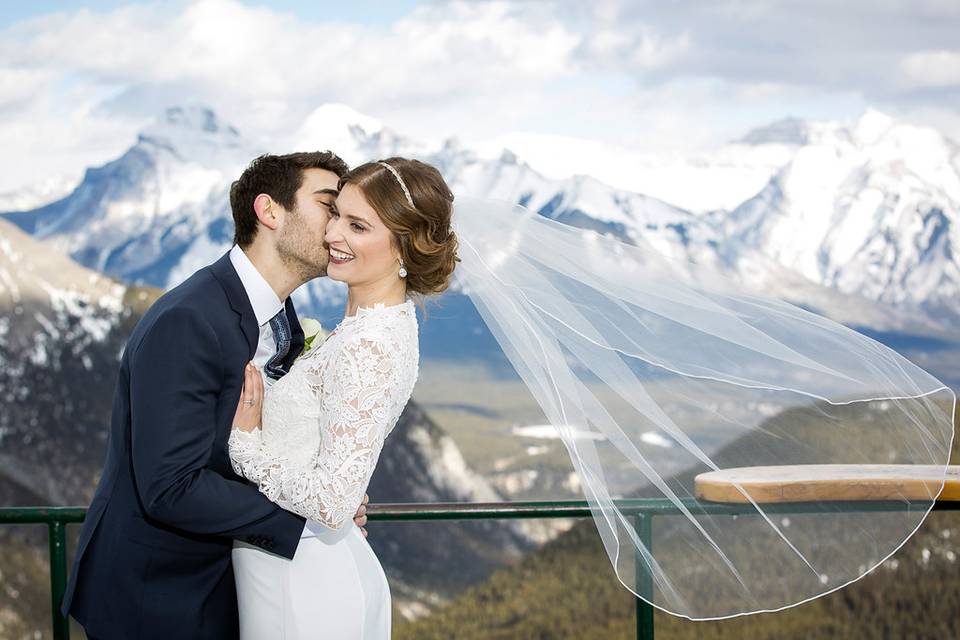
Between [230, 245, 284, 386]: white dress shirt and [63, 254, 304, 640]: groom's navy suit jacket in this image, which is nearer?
[63, 254, 304, 640]: groom's navy suit jacket

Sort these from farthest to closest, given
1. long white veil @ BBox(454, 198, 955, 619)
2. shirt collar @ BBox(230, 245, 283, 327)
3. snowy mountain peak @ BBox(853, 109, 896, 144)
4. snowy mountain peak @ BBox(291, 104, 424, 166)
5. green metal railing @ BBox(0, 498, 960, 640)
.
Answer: snowy mountain peak @ BBox(853, 109, 896, 144), snowy mountain peak @ BBox(291, 104, 424, 166), green metal railing @ BBox(0, 498, 960, 640), long white veil @ BBox(454, 198, 955, 619), shirt collar @ BBox(230, 245, 283, 327)

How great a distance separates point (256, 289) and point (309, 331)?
39 cm

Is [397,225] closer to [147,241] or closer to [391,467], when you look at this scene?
[391,467]

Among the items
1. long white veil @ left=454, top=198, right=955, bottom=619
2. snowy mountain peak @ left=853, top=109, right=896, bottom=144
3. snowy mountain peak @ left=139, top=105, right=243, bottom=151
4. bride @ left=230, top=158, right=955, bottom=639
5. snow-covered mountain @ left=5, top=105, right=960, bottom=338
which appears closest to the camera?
bride @ left=230, top=158, right=955, bottom=639

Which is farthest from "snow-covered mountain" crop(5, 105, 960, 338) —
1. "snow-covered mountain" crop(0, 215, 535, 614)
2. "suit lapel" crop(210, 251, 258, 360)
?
"suit lapel" crop(210, 251, 258, 360)

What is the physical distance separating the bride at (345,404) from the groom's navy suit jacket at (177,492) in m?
0.06

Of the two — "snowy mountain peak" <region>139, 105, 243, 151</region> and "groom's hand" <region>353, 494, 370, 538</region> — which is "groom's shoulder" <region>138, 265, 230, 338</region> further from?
"snowy mountain peak" <region>139, 105, 243, 151</region>

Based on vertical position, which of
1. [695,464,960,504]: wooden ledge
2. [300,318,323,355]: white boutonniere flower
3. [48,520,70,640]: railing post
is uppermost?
[300,318,323,355]: white boutonniere flower

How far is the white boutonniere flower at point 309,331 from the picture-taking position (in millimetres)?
2838

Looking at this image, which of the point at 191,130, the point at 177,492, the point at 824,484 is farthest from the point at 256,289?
the point at 191,130

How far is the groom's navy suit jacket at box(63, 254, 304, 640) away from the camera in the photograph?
90.2 inches

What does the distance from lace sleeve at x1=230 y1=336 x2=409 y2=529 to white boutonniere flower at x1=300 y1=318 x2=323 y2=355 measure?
1.44 ft

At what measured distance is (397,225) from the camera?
2.51m

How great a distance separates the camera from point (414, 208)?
2.51m
